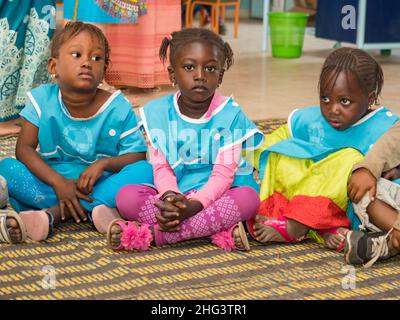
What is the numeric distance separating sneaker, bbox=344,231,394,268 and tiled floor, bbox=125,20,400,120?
6.15 feet

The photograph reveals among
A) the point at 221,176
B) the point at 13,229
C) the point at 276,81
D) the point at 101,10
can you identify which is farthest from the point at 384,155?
the point at 276,81

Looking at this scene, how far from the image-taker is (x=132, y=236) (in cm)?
218

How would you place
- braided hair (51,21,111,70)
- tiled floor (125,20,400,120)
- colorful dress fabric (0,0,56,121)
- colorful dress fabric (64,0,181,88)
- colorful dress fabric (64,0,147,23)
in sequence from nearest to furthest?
braided hair (51,21,111,70) → colorful dress fabric (0,0,56,121) → colorful dress fabric (64,0,147,23) → tiled floor (125,20,400,120) → colorful dress fabric (64,0,181,88)

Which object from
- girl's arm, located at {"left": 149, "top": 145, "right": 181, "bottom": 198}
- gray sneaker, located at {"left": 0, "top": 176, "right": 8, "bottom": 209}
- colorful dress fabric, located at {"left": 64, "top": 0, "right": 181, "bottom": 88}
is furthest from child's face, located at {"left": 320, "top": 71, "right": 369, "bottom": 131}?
colorful dress fabric, located at {"left": 64, "top": 0, "right": 181, "bottom": 88}

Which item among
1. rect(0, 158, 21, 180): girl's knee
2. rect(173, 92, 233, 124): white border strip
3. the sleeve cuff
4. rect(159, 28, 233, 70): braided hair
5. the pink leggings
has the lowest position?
the pink leggings

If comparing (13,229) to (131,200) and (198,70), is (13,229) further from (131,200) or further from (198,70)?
(198,70)

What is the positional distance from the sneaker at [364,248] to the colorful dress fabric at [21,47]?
74.5 inches

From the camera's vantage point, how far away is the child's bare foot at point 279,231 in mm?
2250

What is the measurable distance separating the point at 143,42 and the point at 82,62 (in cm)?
217

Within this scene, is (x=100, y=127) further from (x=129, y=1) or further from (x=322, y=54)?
(x=322, y=54)

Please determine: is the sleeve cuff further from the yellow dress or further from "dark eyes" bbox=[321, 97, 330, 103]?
"dark eyes" bbox=[321, 97, 330, 103]

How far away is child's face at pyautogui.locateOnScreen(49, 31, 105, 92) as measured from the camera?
7.82 feet

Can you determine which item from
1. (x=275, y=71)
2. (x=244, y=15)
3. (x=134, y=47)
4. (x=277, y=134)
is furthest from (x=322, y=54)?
(x=277, y=134)

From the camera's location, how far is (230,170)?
2.32 meters
